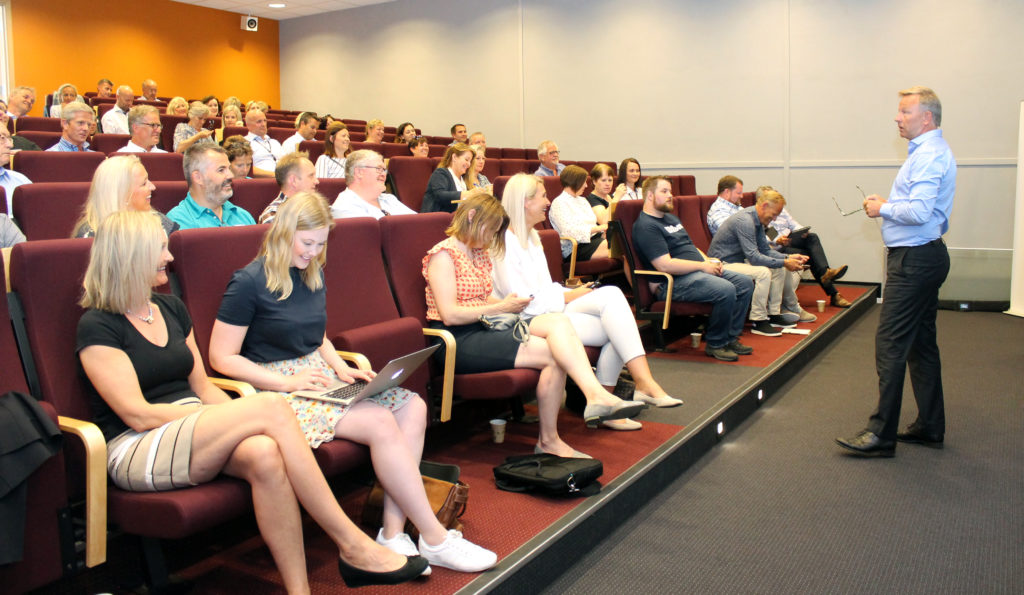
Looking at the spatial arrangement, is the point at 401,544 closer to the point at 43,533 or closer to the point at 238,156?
the point at 43,533

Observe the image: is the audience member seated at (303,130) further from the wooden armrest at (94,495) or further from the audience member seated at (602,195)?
the wooden armrest at (94,495)

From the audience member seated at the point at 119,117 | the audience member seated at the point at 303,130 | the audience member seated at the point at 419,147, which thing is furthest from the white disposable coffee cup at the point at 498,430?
the audience member seated at the point at 119,117

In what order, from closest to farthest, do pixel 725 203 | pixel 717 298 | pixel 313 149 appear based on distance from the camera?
pixel 717 298, pixel 725 203, pixel 313 149

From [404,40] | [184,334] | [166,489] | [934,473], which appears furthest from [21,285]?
[404,40]

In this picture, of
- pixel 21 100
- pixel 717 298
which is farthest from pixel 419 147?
pixel 717 298

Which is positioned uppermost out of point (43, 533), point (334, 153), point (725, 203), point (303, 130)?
point (303, 130)

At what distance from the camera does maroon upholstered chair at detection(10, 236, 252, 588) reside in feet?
5.40

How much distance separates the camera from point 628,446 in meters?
2.94

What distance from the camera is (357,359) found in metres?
2.38

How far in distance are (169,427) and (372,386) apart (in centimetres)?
47

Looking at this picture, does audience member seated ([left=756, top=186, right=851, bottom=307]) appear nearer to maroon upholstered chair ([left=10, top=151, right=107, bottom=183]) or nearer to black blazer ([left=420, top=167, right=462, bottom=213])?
black blazer ([left=420, top=167, right=462, bottom=213])

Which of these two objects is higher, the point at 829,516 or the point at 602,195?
the point at 602,195

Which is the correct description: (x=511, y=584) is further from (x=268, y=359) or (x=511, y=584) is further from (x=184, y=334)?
(x=184, y=334)

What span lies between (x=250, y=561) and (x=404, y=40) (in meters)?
9.83
